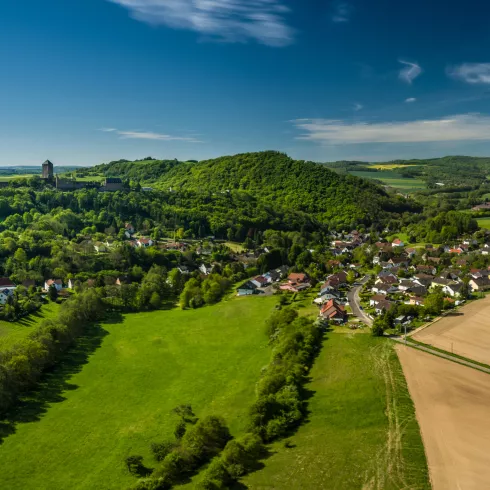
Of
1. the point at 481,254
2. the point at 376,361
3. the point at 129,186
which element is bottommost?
the point at 376,361

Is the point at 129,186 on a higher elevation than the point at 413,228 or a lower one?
higher

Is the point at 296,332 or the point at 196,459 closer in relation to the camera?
the point at 196,459

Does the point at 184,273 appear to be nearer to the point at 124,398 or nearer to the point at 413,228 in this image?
the point at 124,398

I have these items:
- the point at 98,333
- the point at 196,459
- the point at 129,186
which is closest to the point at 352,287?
the point at 98,333

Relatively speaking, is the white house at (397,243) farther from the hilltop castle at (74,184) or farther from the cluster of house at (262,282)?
the hilltop castle at (74,184)

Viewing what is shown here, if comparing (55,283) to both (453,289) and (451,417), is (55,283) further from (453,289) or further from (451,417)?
(451,417)

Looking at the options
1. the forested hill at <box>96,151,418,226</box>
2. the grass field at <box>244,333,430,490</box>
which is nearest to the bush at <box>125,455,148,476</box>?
the grass field at <box>244,333,430,490</box>

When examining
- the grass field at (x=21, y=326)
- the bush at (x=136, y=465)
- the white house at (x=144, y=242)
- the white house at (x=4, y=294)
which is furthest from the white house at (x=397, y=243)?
the bush at (x=136, y=465)
